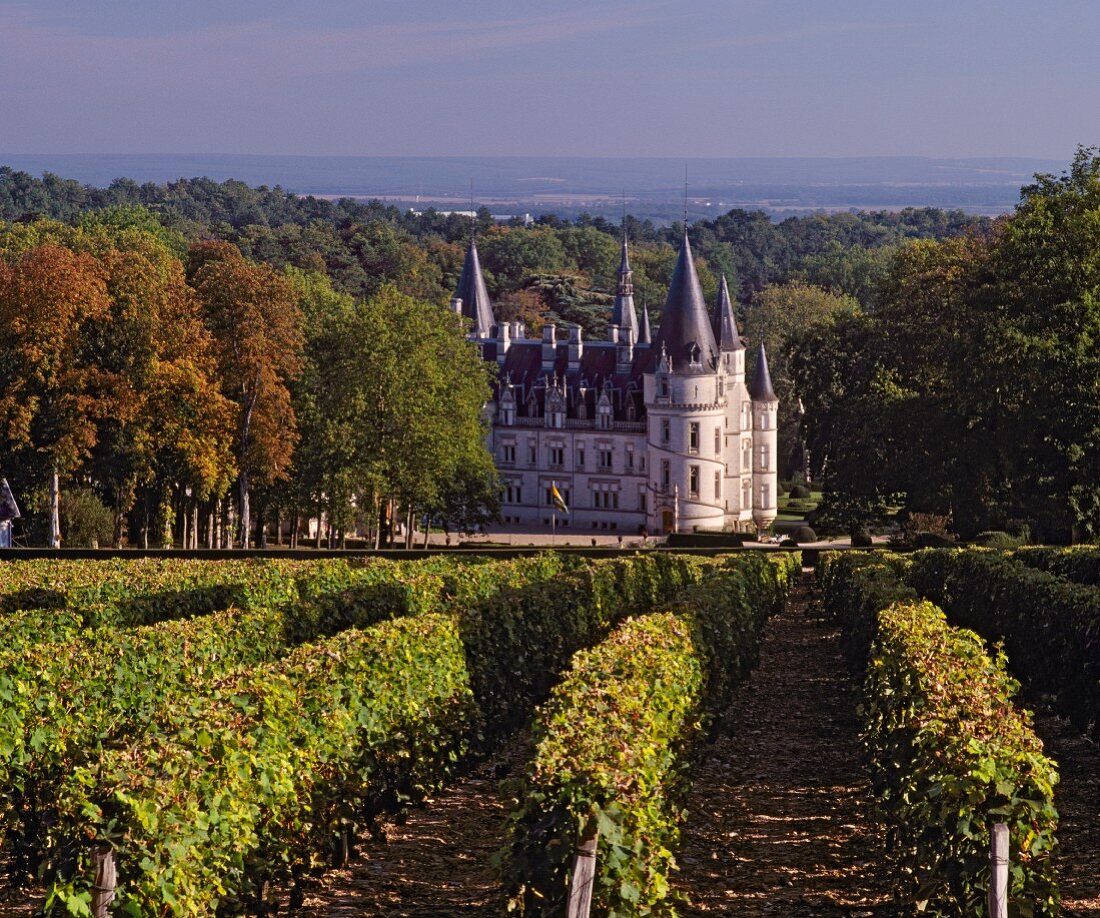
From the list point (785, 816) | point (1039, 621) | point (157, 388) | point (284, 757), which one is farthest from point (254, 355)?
point (284, 757)

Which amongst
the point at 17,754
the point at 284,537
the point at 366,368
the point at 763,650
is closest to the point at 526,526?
the point at 284,537

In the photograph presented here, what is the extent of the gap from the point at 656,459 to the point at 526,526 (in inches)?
387

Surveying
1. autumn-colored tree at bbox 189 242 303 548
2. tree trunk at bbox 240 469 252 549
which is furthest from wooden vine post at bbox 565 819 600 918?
tree trunk at bbox 240 469 252 549

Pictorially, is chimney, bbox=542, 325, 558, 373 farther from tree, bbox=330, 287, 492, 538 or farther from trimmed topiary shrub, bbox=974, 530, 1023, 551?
trimmed topiary shrub, bbox=974, 530, 1023, 551

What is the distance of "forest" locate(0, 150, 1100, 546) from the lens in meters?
59.0

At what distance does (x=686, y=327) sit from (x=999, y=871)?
92.4m

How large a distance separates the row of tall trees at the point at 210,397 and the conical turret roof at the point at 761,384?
32.9m

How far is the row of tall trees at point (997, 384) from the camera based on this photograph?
57812mm

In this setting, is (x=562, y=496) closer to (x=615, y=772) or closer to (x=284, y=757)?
→ (x=284, y=757)

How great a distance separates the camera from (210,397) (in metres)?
61.7

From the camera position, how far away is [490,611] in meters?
26.4

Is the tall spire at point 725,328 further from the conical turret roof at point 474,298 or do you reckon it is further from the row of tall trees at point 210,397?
the row of tall trees at point 210,397

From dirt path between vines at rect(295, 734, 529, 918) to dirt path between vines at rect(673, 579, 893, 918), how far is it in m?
2.07

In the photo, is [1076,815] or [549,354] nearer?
[1076,815]
